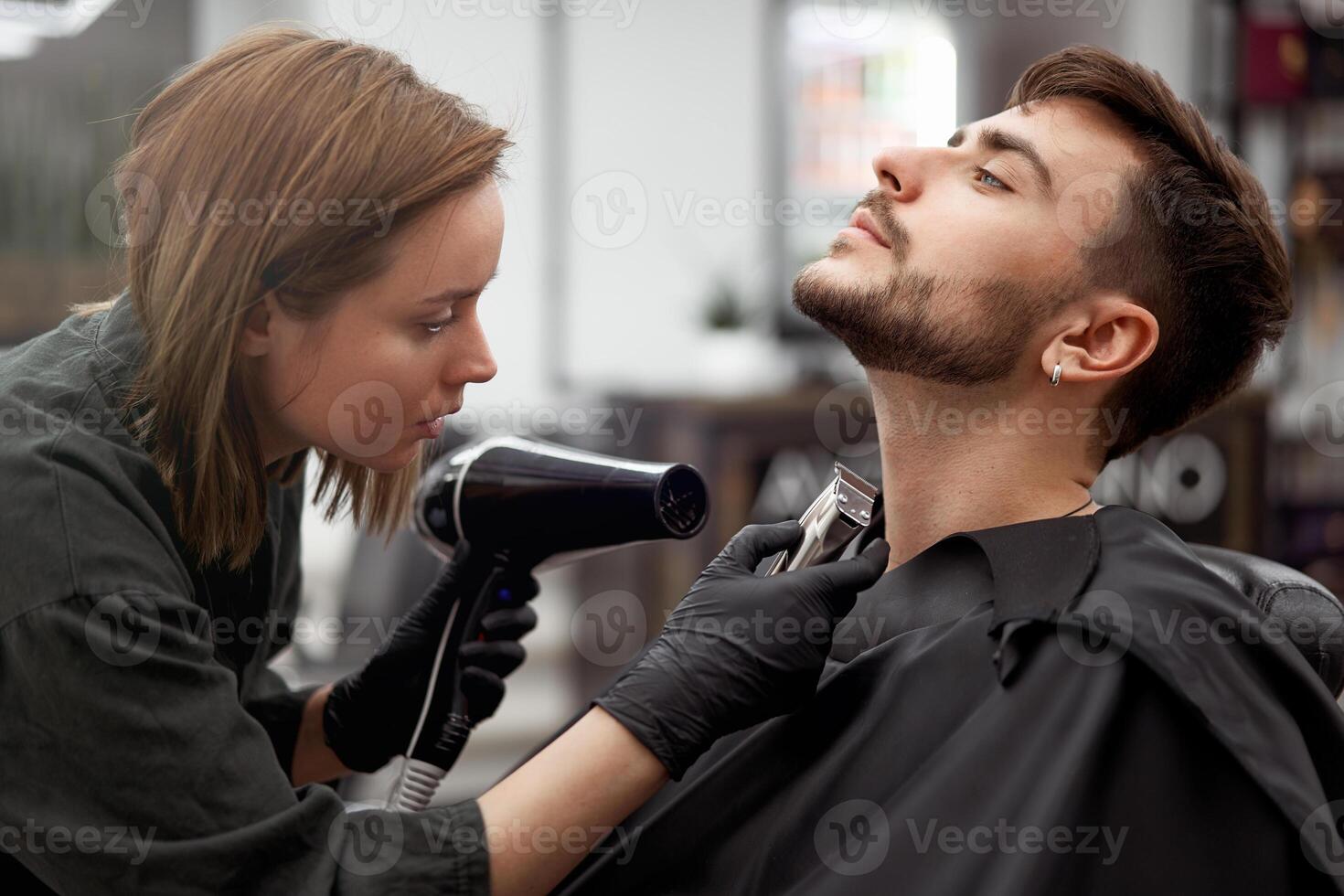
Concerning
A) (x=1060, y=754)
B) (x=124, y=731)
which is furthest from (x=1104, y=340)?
(x=124, y=731)

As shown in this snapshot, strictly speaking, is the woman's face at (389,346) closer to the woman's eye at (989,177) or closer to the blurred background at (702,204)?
the woman's eye at (989,177)

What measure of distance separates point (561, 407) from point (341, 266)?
3029 mm

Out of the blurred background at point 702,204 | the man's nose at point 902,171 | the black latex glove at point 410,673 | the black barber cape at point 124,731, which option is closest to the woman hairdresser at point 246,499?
the black barber cape at point 124,731

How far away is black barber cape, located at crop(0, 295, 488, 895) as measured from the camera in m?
1.01

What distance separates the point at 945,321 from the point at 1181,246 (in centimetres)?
30

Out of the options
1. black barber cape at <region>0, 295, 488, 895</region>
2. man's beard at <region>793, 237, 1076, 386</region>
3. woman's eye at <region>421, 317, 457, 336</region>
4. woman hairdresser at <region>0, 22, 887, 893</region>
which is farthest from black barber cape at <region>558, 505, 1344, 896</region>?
woman's eye at <region>421, 317, 457, 336</region>

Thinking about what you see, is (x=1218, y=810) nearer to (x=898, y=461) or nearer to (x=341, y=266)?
(x=898, y=461)

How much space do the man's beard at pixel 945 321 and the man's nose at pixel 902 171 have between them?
0.39 ft

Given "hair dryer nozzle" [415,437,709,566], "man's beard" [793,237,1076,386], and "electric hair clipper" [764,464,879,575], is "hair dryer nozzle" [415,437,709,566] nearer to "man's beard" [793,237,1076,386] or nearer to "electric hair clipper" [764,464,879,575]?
"electric hair clipper" [764,464,879,575]

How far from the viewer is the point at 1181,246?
4.70 ft

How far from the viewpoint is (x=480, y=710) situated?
1541 millimetres

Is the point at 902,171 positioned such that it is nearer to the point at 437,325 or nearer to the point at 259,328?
the point at 437,325

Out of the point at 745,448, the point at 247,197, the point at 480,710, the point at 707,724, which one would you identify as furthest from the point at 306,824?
the point at 745,448

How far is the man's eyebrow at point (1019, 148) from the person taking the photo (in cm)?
143
